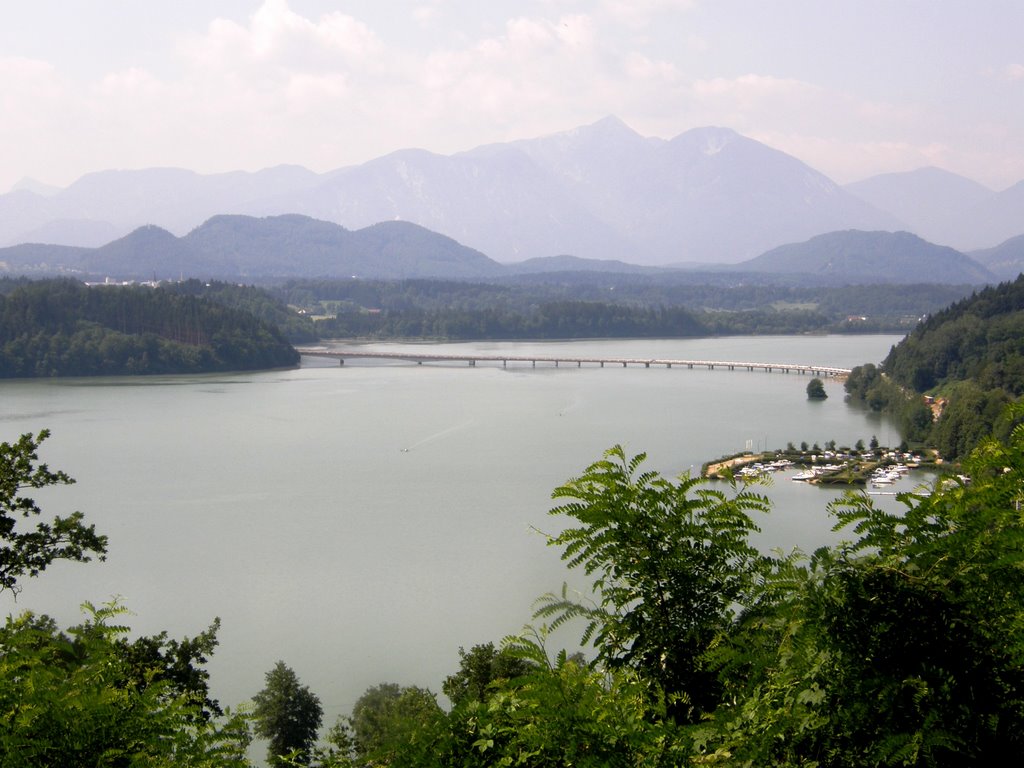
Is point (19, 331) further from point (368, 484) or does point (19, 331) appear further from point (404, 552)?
point (404, 552)

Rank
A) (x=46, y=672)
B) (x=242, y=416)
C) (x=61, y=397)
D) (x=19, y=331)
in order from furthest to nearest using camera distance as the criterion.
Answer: (x=19, y=331)
(x=61, y=397)
(x=242, y=416)
(x=46, y=672)

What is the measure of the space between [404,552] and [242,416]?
9.23m

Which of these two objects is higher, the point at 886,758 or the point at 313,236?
the point at 313,236

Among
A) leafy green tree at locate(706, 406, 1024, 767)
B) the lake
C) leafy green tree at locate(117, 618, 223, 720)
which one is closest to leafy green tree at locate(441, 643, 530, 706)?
leafy green tree at locate(117, 618, 223, 720)

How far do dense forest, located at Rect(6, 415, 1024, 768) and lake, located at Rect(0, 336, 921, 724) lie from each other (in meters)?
1.10

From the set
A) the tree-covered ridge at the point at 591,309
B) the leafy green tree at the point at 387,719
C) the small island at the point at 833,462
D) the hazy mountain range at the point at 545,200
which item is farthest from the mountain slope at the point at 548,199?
the leafy green tree at the point at 387,719

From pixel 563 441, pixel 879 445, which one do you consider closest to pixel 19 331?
pixel 563 441

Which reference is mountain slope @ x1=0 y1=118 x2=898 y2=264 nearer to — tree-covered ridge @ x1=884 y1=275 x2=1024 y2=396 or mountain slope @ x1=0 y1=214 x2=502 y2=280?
mountain slope @ x1=0 y1=214 x2=502 y2=280

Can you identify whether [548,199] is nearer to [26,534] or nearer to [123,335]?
[123,335]

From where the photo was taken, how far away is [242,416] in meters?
17.3

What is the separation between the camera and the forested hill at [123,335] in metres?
23.8

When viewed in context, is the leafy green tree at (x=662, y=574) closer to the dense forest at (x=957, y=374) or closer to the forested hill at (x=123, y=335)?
the dense forest at (x=957, y=374)

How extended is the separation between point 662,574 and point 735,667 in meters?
0.20

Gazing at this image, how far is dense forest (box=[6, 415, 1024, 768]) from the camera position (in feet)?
3.94
